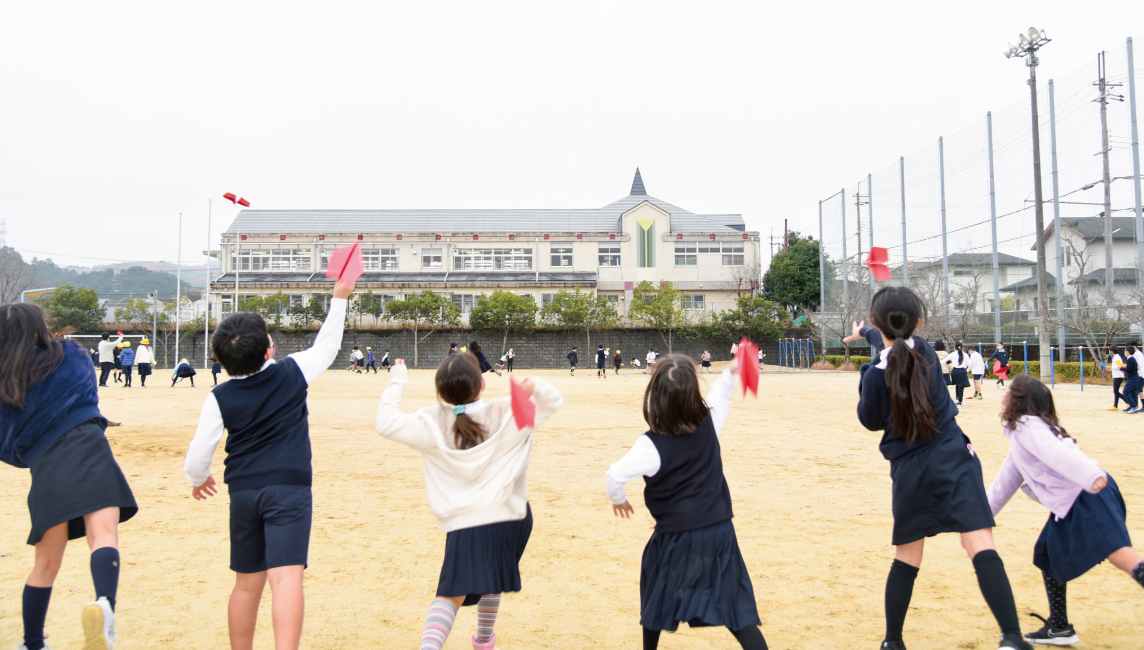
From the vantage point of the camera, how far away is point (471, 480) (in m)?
3.07

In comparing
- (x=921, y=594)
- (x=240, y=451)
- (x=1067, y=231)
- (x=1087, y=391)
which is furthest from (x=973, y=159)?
(x=240, y=451)

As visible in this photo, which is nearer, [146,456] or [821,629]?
[821,629]

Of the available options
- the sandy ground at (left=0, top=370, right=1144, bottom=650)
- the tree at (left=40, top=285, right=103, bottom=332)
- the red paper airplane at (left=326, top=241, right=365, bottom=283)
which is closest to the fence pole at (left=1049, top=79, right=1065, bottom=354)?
the sandy ground at (left=0, top=370, right=1144, bottom=650)

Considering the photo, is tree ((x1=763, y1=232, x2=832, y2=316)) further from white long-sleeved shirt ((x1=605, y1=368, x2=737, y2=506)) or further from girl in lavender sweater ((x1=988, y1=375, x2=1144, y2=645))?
white long-sleeved shirt ((x1=605, y1=368, x2=737, y2=506))

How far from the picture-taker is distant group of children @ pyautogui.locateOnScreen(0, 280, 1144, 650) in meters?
2.89

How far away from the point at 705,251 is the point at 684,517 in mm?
48799

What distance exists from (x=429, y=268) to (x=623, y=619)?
160ft

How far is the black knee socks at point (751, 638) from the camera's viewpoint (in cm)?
273

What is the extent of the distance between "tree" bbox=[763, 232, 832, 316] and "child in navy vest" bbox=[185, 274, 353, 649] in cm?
4964

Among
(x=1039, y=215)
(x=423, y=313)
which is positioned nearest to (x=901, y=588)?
(x=1039, y=215)

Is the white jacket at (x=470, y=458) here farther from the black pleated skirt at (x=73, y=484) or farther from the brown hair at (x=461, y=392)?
the black pleated skirt at (x=73, y=484)

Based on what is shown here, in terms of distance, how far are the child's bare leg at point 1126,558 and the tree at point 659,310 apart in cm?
3979

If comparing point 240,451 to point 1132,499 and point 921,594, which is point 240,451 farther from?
point 1132,499

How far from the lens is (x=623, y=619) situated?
3.84 meters
